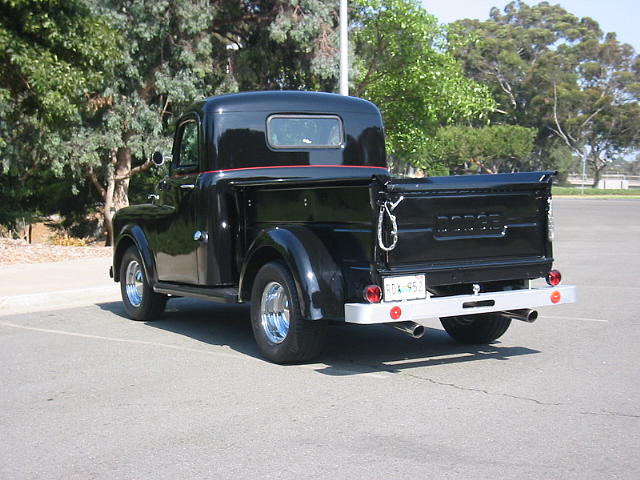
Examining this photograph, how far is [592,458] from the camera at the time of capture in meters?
4.90

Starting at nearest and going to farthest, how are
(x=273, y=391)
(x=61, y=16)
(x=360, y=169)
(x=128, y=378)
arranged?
1. (x=273, y=391)
2. (x=128, y=378)
3. (x=360, y=169)
4. (x=61, y=16)

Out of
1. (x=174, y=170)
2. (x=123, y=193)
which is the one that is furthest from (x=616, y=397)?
(x=123, y=193)

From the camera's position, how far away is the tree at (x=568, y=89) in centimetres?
7506

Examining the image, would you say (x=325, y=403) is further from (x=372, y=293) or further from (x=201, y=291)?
(x=201, y=291)

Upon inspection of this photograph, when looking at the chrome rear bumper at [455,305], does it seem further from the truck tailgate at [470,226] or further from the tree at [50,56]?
the tree at [50,56]

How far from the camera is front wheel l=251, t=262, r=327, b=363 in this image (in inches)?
285

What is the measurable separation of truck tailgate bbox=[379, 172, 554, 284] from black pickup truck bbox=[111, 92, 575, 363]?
0.4 inches

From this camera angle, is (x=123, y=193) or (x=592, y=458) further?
(x=123, y=193)

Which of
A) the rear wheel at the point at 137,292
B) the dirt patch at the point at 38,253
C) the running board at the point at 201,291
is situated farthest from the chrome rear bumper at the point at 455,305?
the dirt patch at the point at 38,253

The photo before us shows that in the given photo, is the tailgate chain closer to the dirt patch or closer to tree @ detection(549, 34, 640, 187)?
the dirt patch

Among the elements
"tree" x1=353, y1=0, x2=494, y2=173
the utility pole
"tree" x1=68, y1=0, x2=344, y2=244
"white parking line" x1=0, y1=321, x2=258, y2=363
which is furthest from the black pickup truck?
"tree" x1=353, y1=0, x2=494, y2=173

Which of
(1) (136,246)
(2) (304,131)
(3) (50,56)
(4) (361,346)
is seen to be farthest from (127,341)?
(3) (50,56)

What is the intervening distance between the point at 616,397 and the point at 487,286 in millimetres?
1576

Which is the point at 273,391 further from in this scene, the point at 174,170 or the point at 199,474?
the point at 174,170
